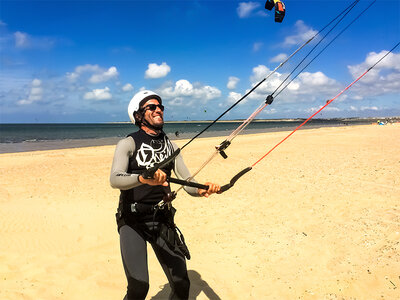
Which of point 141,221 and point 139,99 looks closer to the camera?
point 141,221

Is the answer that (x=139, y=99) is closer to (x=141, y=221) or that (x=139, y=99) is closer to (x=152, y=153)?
Answer: (x=152, y=153)

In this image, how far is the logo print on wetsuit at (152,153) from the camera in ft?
11.4

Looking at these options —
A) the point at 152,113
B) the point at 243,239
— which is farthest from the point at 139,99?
the point at 243,239

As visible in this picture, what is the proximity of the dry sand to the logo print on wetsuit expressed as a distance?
2786 mm

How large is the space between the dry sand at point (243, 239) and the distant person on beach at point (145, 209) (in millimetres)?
1819

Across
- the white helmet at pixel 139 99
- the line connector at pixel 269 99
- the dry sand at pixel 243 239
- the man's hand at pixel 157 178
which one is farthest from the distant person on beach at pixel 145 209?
the dry sand at pixel 243 239

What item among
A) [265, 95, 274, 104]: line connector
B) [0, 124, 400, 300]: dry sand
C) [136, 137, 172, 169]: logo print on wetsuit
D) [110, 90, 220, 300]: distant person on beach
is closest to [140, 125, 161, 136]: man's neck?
[110, 90, 220, 300]: distant person on beach

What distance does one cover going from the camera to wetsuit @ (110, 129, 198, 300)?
3.31 metres

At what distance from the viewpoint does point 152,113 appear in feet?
12.0

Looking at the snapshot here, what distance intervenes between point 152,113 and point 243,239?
4664 millimetres

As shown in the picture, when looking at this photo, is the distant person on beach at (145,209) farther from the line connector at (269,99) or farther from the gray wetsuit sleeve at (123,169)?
the line connector at (269,99)

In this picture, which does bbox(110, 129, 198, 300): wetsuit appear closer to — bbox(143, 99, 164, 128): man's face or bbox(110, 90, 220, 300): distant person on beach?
bbox(110, 90, 220, 300): distant person on beach

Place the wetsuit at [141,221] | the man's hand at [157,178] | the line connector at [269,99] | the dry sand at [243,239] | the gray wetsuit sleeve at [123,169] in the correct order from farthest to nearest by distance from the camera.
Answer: the dry sand at [243,239] → the line connector at [269,99] → the wetsuit at [141,221] → the gray wetsuit sleeve at [123,169] → the man's hand at [157,178]

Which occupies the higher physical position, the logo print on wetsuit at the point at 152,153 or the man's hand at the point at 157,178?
the logo print on wetsuit at the point at 152,153
